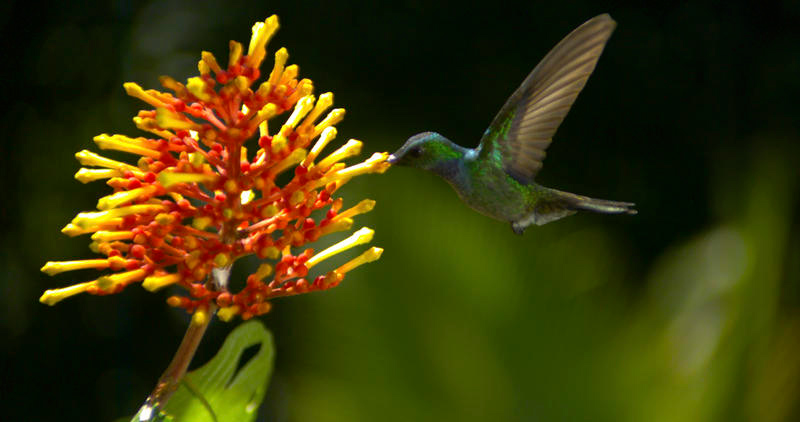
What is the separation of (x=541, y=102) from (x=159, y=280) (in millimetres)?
428

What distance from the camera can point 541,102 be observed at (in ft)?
2.92

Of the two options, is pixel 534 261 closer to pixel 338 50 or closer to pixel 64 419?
pixel 338 50

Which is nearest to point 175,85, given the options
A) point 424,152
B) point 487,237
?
point 424,152

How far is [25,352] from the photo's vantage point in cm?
292

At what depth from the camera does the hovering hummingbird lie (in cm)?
80

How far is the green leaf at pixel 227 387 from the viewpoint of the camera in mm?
790

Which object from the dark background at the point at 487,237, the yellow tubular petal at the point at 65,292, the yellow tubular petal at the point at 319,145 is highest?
the yellow tubular petal at the point at 65,292

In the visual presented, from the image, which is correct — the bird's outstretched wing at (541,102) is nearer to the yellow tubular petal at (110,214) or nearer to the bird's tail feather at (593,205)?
the bird's tail feather at (593,205)

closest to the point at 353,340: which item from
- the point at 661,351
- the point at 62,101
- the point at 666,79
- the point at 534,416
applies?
the point at 534,416

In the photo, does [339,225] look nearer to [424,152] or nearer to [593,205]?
[424,152]

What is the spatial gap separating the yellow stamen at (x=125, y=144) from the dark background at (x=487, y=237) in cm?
87

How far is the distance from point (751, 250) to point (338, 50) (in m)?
1.62

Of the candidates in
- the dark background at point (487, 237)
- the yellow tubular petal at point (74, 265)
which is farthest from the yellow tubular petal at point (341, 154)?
the dark background at point (487, 237)

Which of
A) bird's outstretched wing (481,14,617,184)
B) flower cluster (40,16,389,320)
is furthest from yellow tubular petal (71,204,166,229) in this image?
bird's outstretched wing (481,14,617,184)
